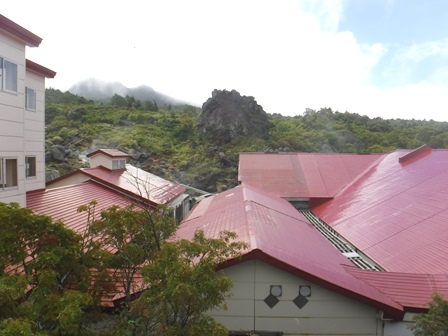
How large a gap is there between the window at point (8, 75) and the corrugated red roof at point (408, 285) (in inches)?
358

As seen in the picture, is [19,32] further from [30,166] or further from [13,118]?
A: [30,166]

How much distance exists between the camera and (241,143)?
4688 cm

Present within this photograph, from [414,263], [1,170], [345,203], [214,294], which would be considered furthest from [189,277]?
[345,203]

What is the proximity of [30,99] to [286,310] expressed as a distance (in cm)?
1161

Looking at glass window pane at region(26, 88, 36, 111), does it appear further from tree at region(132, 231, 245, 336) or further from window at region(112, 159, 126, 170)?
tree at region(132, 231, 245, 336)

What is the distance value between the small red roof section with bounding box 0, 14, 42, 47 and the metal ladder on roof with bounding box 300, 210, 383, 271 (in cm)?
1023

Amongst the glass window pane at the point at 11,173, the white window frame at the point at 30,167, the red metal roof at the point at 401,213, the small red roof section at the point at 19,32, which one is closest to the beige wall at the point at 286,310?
the red metal roof at the point at 401,213

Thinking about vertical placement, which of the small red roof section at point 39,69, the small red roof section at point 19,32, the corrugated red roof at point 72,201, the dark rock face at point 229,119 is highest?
the dark rock face at point 229,119

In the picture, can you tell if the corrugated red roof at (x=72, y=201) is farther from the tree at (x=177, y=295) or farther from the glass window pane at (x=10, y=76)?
the tree at (x=177, y=295)

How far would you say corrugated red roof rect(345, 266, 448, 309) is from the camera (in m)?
7.85

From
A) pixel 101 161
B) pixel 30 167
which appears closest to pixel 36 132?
pixel 30 167

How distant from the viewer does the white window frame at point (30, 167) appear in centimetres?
1477

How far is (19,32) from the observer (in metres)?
10.5

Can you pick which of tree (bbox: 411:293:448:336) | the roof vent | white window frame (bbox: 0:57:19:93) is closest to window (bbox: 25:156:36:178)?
white window frame (bbox: 0:57:19:93)
